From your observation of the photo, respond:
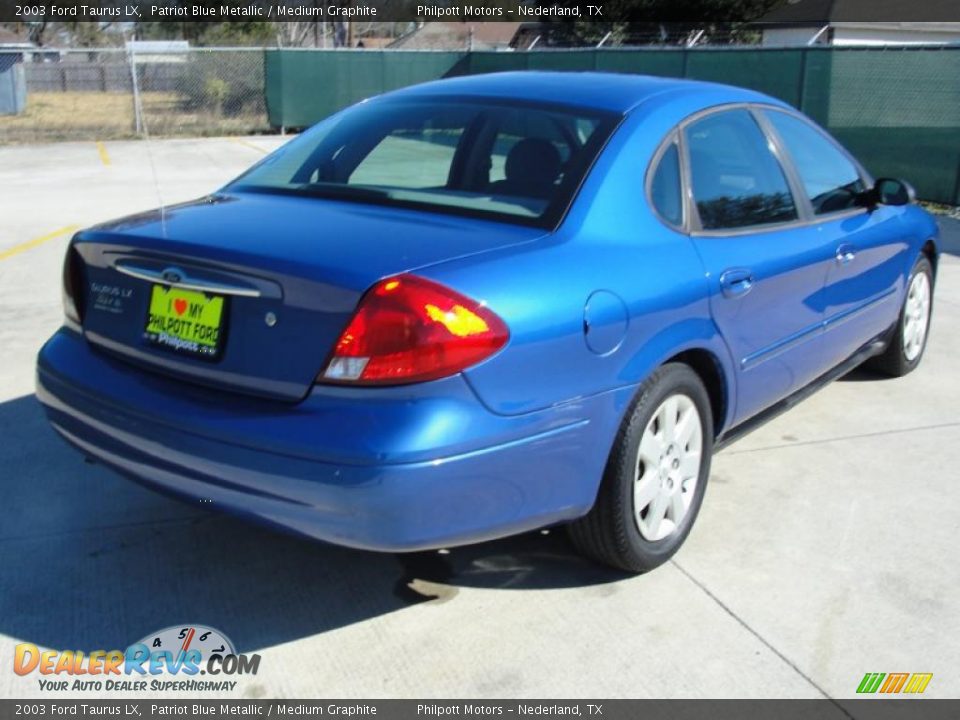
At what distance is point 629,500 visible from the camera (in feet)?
10.6

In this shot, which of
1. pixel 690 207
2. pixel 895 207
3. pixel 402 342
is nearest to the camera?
pixel 402 342

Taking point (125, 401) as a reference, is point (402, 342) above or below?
above

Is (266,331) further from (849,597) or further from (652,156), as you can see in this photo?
(849,597)

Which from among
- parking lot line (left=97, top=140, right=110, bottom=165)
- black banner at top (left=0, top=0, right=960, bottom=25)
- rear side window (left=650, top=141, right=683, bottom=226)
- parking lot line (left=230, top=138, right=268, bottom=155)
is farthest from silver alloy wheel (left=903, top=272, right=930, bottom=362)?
black banner at top (left=0, top=0, right=960, bottom=25)

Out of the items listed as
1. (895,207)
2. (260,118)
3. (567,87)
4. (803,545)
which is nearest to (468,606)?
(803,545)

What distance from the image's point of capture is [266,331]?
9.19ft

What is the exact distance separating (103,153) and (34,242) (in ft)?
33.5

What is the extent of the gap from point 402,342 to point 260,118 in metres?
23.0

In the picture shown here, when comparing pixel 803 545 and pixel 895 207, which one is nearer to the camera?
pixel 803 545

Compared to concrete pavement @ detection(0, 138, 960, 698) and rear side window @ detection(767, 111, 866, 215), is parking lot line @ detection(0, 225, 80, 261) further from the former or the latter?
rear side window @ detection(767, 111, 866, 215)

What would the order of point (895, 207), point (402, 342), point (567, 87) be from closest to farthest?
point (402, 342) → point (567, 87) → point (895, 207)

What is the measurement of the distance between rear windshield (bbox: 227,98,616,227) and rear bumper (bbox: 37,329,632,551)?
28.0 inches

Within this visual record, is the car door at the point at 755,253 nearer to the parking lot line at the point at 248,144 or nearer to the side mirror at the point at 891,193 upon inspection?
the side mirror at the point at 891,193

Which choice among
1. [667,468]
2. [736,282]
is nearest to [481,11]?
[736,282]
